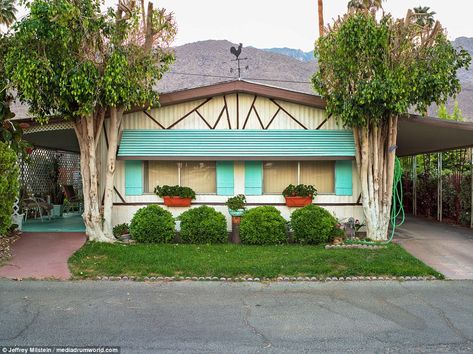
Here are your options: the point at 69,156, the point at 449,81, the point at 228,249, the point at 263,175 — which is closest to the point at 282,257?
the point at 228,249

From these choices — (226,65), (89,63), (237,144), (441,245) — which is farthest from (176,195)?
(226,65)

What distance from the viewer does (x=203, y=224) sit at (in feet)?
31.7

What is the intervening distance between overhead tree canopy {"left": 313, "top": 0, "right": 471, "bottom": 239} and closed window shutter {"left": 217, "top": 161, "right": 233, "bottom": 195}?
279 centimetres

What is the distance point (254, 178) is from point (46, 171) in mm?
8415

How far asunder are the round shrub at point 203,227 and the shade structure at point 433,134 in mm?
4803

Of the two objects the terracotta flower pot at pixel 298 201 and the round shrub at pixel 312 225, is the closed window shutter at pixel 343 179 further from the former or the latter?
the round shrub at pixel 312 225

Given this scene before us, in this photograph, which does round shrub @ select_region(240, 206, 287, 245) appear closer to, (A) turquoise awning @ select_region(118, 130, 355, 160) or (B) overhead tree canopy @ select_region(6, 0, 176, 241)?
(A) turquoise awning @ select_region(118, 130, 355, 160)

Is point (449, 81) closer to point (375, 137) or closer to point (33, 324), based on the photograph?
point (375, 137)

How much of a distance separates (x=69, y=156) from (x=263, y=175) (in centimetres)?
1015

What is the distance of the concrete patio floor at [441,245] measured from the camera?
26.5ft

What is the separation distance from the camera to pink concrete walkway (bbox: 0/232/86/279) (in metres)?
7.53

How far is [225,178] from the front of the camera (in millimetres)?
10750

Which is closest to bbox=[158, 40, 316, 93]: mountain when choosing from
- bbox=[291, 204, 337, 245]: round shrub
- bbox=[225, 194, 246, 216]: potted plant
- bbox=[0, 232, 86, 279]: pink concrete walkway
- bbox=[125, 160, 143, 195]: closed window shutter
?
bbox=[125, 160, 143, 195]: closed window shutter

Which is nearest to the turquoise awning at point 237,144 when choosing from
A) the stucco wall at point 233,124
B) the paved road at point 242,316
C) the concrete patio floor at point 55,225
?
the stucco wall at point 233,124
